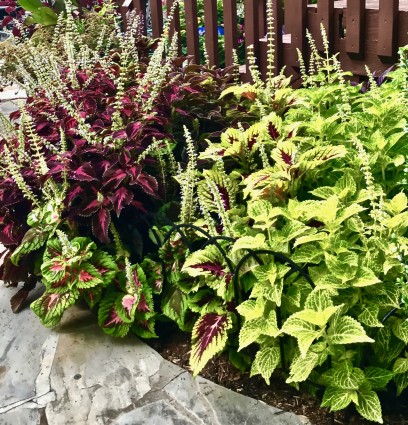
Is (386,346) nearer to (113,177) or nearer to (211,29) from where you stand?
(113,177)

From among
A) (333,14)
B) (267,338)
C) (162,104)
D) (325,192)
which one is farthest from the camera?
(333,14)

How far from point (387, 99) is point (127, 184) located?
1160mm

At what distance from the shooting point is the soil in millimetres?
1772

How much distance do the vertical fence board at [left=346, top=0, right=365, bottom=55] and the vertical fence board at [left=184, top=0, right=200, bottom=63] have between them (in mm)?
1283

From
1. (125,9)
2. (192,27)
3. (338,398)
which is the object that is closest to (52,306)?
(338,398)

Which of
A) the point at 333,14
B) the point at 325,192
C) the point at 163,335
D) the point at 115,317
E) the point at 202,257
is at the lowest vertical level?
the point at 163,335

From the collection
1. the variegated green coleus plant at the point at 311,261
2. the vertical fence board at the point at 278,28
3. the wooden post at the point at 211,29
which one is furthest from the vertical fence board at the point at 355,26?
the wooden post at the point at 211,29

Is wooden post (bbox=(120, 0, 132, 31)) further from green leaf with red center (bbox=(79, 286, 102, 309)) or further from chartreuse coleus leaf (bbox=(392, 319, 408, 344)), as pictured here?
chartreuse coleus leaf (bbox=(392, 319, 408, 344))

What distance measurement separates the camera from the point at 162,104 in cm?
279

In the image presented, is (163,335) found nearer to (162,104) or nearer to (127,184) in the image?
(127,184)

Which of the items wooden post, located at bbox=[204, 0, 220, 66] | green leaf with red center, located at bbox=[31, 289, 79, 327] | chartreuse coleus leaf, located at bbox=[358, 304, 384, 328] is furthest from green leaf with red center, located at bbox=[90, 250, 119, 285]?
wooden post, located at bbox=[204, 0, 220, 66]

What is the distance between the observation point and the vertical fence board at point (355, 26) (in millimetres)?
3049

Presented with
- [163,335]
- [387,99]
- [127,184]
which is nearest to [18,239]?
[127,184]

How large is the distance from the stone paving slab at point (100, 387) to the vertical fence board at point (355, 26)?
6.55ft
